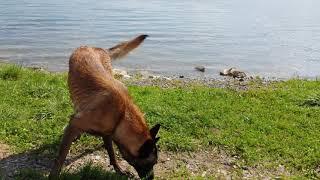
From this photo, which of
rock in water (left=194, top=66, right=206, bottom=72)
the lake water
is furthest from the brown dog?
rock in water (left=194, top=66, right=206, bottom=72)

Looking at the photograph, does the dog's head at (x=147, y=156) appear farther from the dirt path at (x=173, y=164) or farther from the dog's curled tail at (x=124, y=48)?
the dog's curled tail at (x=124, y=48)

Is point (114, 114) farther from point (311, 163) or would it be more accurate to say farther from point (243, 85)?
point (243, 85)

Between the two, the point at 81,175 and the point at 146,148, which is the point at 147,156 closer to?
the point at 146,148

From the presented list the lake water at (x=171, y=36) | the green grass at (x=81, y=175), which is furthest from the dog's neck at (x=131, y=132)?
the lake water at (x=171, y=36)

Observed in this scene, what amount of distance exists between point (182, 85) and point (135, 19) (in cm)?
1903

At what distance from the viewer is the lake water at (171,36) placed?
67.2ft

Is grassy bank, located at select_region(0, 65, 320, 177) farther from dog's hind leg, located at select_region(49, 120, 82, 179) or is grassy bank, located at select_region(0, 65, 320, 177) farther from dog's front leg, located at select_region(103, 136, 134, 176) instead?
dog's hind leg, located at select_region(49, 120, 82, 179)

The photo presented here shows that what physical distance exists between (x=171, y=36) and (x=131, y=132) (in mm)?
20369

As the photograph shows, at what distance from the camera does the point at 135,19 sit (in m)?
32.4

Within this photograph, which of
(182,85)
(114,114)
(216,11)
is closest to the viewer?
(114,114)

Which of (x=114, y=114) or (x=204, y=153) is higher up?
(x=114, y=114)

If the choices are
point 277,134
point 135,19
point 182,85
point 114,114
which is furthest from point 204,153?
point 135,19

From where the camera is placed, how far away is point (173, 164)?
815cm

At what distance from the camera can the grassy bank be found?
28.4ft
